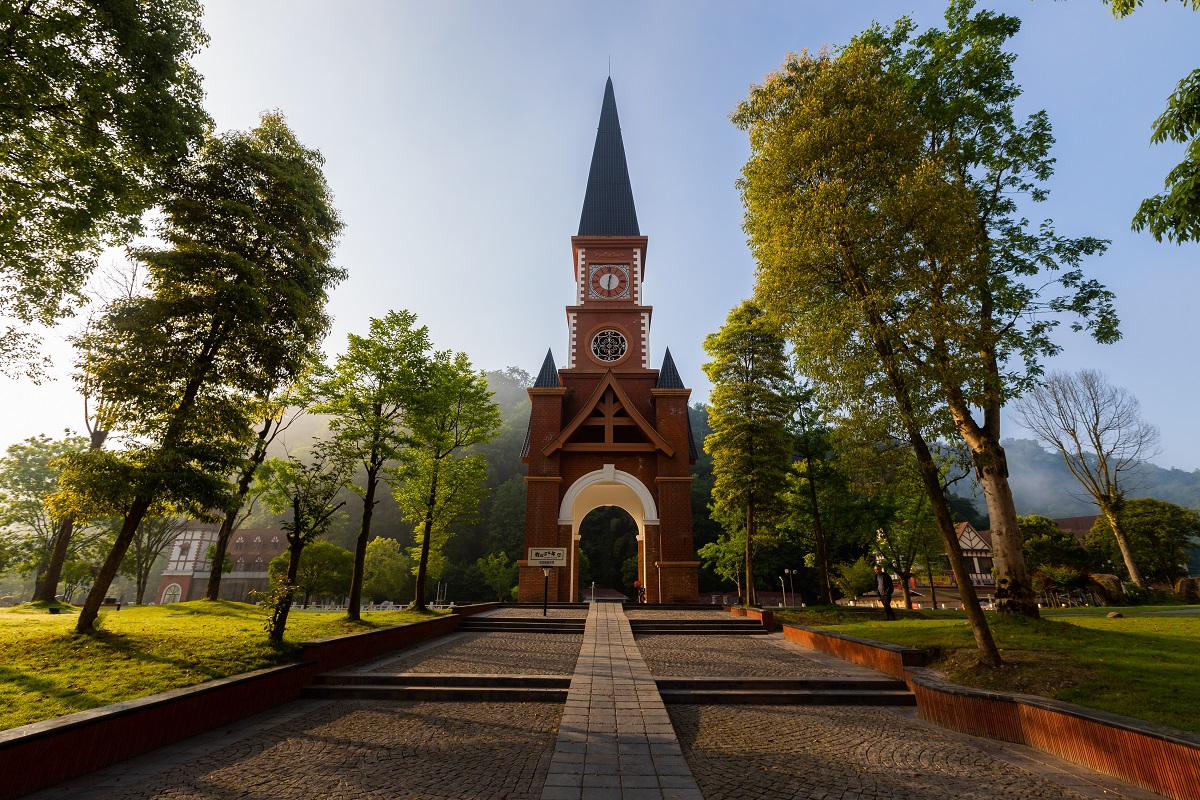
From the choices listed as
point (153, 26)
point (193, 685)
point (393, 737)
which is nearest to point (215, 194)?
point (153, 26)

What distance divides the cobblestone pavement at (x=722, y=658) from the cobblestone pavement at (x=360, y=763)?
355cm

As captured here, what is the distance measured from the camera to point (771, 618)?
16.6 m

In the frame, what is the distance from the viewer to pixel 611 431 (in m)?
26.0

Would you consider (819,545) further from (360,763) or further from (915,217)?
(360,763)

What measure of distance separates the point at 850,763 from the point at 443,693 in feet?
20.3

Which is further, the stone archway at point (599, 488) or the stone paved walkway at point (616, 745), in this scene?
the stone archway at point (599, 488)

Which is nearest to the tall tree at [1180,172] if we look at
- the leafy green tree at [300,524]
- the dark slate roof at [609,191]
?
the leafy green tree at [300,524]

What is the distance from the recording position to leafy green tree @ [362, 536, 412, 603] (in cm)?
4925

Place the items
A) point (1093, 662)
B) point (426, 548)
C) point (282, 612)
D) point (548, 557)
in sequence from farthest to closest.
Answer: point (426, 548)
point (548, 557)
point (282, 612)
point (1093, 662)

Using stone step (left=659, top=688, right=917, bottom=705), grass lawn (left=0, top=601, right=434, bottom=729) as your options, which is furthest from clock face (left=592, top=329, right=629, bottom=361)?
stone step (left=659, top=688, right=917, bottom=705)

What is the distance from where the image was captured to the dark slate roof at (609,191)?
31.5m

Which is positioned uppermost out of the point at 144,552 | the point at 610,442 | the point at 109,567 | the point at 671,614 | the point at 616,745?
the point at 610,442

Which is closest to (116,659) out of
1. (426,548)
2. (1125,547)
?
(426,548)

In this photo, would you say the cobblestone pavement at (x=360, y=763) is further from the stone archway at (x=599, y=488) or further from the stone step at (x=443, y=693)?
the stone archway at (x=599, y=488)
